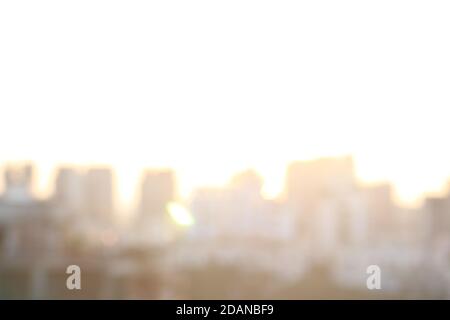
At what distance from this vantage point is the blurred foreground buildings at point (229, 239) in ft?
220

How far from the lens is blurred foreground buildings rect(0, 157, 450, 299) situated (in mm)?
66938

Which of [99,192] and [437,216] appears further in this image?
[437,216]

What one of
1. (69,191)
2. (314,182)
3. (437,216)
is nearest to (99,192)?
(69,191)

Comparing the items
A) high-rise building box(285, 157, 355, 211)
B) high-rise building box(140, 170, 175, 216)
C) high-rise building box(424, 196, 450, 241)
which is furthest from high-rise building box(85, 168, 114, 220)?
high-rise building box(424, 196, 450, 241)

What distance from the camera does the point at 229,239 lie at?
342ft

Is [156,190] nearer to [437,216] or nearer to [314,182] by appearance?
[314,182]

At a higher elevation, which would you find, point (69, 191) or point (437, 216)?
point (69, 191)

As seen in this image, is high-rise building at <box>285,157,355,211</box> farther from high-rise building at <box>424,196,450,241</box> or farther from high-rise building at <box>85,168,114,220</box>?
high-rise building at <box>85,168,114,220</box>

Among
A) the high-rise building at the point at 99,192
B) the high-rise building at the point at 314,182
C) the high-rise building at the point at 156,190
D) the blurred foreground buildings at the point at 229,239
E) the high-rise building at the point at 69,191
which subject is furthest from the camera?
the high-rise building at the point at 314,182

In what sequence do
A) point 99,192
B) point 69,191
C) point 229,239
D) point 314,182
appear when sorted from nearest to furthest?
point 69,191 < point 99,192 < point 229,239 < point 314,182

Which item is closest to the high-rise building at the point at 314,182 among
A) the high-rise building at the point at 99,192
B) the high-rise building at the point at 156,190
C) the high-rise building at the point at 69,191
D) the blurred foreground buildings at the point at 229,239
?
the blurred foreground buildings at the point at 229,239

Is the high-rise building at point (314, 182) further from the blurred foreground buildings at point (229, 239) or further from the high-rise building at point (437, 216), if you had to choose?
the high-rise building at point (437, 216)

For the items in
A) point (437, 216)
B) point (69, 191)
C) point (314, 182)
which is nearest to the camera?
point (69, 191)

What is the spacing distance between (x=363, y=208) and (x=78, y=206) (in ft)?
171
